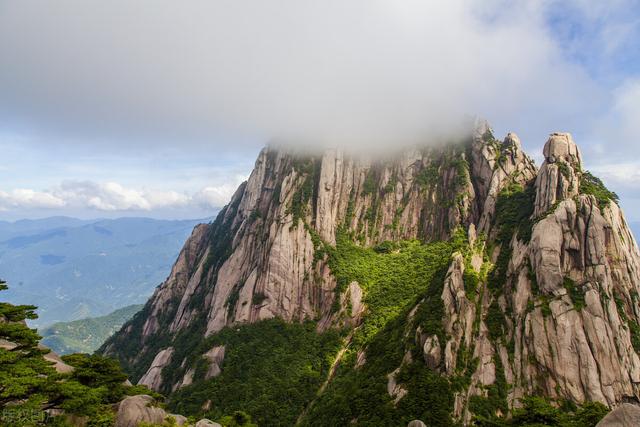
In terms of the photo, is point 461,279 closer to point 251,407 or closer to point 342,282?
point 342,282

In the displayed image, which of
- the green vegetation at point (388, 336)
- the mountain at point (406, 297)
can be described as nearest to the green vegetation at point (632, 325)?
the mountain at point (406, 297)

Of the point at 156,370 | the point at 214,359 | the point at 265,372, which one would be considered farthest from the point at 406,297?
the point at 156,370

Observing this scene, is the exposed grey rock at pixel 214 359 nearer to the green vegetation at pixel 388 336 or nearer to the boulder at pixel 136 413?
the green vegetation at pixel 388 336

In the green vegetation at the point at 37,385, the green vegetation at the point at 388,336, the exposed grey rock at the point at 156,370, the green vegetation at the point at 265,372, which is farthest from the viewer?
the exposed grey rock at the point at 156,370

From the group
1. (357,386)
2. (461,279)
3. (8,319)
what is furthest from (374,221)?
(8,319)

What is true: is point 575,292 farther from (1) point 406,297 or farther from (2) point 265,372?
(2) point 265,372

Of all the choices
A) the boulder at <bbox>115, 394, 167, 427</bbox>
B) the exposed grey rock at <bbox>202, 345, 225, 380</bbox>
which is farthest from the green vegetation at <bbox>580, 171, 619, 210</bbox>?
the exposed grey rock at <bbox>202, 345, 225, 380</bbox>
